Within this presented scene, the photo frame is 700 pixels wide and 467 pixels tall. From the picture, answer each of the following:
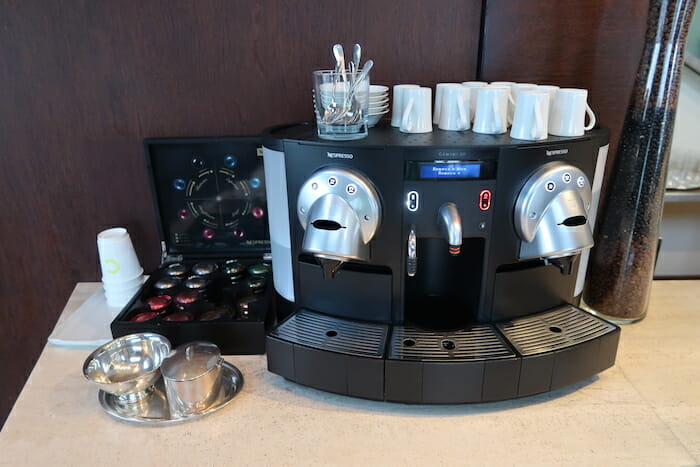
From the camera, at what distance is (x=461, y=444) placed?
2.21 ft

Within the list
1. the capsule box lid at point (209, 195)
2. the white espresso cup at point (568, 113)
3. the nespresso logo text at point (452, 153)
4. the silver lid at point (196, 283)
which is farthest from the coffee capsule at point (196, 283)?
the white espresso cup at point (568, 113)

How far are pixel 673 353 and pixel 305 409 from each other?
0.60 metres

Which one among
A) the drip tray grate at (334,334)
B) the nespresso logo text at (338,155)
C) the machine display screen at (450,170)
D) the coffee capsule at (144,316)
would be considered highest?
the nespresso logo text at (338,155)

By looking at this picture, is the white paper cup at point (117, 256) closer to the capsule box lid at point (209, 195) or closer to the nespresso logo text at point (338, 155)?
the capsule box lid at point (209, 195)

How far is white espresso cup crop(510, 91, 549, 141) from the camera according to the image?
0.69 m

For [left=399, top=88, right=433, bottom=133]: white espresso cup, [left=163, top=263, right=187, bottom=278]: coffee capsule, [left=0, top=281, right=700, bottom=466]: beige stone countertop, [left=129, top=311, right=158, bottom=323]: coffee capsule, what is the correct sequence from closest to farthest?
[left=0, top=281, right=700, bottom=466]: beige stone countertop → [left=399, top=88, right=433, bottom=133]: white espresso cup → [left=129, top=311, right=158, bottom=323]: coffee capsule → [left=163, top=263, right=187, bottom=278]: coffee capsule

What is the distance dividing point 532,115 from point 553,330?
1.02ft

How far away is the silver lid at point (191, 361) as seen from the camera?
0.73m

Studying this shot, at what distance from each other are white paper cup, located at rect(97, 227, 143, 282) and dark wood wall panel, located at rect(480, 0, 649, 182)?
75cm

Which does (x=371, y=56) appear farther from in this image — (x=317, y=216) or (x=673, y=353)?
(x=673, y=353)

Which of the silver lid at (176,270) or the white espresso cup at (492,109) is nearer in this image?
the white espresso cup at (492,109)

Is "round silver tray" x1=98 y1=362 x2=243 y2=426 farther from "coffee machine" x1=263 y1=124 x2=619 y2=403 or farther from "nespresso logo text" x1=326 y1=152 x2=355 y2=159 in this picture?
"nespresso logo text" x1=326 y1=152 x2=355 y2=159

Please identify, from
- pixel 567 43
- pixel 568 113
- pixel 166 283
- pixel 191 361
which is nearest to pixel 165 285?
pixel 166 283

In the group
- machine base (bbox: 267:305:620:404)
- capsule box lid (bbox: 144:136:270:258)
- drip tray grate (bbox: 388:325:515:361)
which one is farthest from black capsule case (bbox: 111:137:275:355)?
drip tray grate (bbox: 388:325:515:361)
